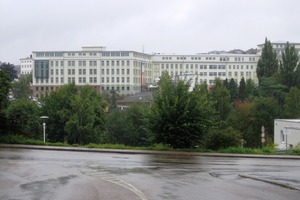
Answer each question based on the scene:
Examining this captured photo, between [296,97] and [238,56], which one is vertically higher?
[238,56]

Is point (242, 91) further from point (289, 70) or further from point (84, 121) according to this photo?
point (84, 121)

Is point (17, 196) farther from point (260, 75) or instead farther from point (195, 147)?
point (260, 75)

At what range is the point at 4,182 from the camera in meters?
15.4

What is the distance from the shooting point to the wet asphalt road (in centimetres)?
1347

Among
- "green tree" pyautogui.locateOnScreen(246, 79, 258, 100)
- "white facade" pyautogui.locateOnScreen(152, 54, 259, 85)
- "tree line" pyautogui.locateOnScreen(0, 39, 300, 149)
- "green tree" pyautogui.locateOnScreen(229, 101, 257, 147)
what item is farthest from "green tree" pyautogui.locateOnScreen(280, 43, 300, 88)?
"white facade" pyautogui.locateOnScreen(152, 54, 259, 85)

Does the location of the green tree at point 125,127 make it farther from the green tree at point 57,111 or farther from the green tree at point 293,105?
the green tree at point 293,105

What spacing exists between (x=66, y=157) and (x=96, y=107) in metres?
50.3

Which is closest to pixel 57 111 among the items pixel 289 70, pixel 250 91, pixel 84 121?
pixel 84 121

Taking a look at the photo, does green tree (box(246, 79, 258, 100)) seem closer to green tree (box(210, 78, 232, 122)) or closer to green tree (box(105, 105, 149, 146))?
green tree (box(210, 78, 232, 122))

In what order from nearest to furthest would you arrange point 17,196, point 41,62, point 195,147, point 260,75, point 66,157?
point 17,196 → point 66,157 → point 195,147 → point 260,75 → point 41,62

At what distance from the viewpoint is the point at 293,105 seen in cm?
8775

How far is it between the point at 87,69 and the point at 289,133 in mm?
139330

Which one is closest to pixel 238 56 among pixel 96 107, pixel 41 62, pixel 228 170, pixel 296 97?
pixel 41 62

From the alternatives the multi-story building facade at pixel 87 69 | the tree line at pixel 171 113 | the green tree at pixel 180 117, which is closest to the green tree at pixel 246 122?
the tree line at pixel 171 113
